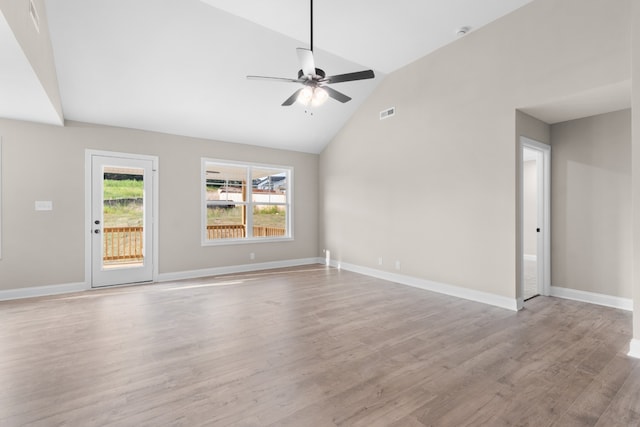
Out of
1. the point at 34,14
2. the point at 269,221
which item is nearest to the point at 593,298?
the point at 269,221

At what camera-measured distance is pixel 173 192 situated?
580 centimetres

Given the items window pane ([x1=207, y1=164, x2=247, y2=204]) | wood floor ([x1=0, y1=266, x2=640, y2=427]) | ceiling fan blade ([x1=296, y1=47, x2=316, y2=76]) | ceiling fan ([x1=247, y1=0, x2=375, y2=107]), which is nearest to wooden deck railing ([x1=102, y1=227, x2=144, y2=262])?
wood floor ([x1=0, y1=266, x2=640, y2=427])

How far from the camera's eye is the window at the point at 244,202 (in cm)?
640

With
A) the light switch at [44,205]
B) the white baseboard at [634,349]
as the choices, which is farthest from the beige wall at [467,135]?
the light switch at [44,205]

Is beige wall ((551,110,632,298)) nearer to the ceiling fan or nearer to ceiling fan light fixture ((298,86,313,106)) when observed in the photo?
the ceiling fan

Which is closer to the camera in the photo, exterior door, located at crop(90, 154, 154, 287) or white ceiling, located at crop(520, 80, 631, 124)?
white ceiling, located at crop(520, 80, 631, 124)

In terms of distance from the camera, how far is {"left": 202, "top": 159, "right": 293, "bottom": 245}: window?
21.0ft

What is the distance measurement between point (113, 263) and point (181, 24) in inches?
153

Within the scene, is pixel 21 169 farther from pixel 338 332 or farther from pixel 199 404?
pixel 338 332

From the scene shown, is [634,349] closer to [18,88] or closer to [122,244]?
[18,88]

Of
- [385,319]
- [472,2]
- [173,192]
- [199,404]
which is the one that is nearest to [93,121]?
[173,192]

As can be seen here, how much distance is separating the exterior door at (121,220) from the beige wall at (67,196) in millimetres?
174

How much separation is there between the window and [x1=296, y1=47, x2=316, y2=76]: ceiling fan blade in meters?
3.73

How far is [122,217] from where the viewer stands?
538 centimetres
